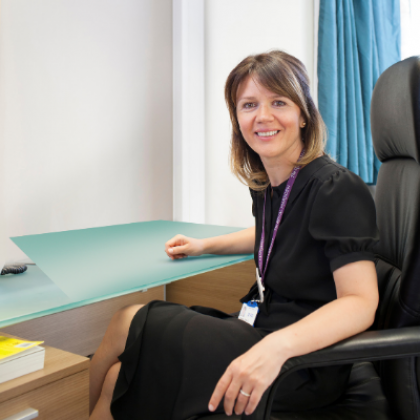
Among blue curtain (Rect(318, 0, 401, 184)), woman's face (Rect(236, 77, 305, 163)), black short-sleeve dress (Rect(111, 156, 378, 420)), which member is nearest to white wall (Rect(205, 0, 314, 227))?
blue curtain (Rect(318, 0, 401, 184))

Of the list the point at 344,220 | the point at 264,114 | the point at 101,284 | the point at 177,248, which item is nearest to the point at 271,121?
the point at 264,114

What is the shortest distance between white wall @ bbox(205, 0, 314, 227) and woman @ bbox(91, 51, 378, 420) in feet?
3.58

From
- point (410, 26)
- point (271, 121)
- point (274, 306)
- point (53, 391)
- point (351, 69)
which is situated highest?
point (410, 26)

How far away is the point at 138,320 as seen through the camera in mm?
953

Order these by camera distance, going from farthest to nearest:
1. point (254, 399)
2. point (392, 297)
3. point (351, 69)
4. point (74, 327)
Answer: point (351, 69) < point (74, 327) < point (392, 297) < point (254, 399)

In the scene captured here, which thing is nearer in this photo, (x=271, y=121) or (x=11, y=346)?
(x=11, y=346)

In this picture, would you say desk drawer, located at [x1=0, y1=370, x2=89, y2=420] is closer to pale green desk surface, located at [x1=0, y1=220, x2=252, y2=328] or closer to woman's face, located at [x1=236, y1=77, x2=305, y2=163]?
pale green desk surface, located at [x1=0, y1=220, x2=252, y2=328]

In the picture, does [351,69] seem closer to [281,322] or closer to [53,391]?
[281,322]

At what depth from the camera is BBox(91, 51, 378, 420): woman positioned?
2.39ft

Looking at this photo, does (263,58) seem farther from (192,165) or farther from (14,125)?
(192,165)

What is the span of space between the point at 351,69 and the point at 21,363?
201cm

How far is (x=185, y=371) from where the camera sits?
33.6 inches

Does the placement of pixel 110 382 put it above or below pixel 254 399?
below

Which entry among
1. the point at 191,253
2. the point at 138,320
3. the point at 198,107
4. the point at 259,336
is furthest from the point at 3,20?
the point at 259,336
